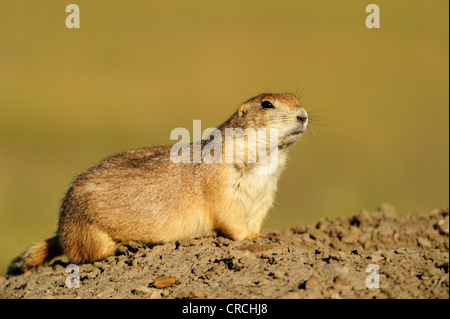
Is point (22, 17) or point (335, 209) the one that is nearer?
point (335, 209)

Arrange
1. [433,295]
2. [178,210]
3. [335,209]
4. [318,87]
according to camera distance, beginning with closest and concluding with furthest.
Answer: [433,295] → [178,210] → [335,209] → [318,87]

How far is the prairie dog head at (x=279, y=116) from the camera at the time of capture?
738 centimetres

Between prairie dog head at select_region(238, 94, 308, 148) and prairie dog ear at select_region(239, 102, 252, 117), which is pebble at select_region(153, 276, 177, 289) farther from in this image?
prairie dog ear at select_region(239, 102, 252, 117)

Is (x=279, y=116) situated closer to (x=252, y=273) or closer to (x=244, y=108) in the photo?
(x=244, y=108)

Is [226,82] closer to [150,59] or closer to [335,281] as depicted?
[150,59]

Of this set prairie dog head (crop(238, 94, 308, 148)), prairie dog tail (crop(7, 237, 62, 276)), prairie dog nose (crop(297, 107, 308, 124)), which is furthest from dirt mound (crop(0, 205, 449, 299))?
prairie dog nose (crop(297, 107, 308, 124))

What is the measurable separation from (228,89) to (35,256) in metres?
19.6

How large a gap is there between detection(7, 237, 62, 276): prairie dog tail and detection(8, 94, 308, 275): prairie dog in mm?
403

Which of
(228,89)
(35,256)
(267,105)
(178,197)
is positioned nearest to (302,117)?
(267,105)

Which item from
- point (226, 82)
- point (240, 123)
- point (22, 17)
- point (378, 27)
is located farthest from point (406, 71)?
point (240, 123)

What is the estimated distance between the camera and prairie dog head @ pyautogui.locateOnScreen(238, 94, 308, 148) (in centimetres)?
738

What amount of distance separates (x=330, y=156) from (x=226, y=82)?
7.71 metres

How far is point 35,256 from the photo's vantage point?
8242 millimetres

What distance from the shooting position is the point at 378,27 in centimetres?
3491
